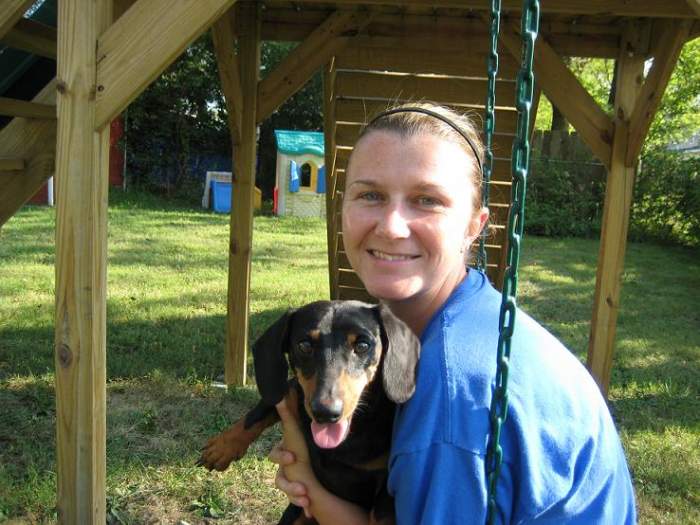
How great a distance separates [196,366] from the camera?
5.89 meters

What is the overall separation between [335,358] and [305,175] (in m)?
15.7

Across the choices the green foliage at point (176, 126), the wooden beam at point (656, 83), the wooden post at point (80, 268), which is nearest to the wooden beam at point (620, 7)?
the wooden beam at point (656, 83)

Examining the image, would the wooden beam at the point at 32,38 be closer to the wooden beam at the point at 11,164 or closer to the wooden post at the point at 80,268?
the wooden beam at the point at 11,164

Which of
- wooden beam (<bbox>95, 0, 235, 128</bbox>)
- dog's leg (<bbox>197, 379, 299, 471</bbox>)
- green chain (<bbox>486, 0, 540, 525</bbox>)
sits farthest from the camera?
dog's leg (<bbox>197, 379, 299, 471</bbox>)

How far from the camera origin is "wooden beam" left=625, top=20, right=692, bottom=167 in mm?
4582

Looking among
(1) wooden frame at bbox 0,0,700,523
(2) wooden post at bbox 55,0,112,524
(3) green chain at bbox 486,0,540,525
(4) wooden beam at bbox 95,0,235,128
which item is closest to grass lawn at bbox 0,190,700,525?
(1) wooden frame at bbox 0,0,700,523

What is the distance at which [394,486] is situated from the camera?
5.09 feet

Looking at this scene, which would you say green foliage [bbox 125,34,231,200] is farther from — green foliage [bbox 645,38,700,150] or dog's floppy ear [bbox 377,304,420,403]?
dog's floppy ear [bbox 377,304,420,403]

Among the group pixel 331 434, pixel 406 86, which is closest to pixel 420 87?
pixel 406 86

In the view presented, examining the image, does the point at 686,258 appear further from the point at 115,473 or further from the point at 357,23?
the point at 115,473

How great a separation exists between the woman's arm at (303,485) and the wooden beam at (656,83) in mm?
3597

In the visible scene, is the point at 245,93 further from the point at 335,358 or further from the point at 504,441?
the point at 504,441

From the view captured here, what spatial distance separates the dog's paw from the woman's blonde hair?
1.34 metres

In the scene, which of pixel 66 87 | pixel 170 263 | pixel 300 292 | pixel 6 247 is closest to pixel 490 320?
pixel 66 87
